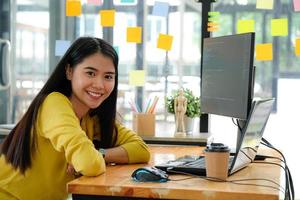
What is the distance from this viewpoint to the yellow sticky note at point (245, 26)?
2.87 m

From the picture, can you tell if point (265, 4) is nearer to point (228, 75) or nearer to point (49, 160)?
point (228, 75)

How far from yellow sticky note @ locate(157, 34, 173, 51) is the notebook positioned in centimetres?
123

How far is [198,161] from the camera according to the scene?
1.80m

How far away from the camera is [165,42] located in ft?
9.87

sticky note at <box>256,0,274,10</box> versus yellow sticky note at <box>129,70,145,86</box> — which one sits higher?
sticky note at <box>256,0,274,10</box>

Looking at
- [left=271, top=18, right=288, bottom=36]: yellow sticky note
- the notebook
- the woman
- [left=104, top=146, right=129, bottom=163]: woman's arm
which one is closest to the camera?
the notebook

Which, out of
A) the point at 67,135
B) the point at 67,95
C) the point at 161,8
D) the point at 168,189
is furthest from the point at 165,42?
the point at 168,189

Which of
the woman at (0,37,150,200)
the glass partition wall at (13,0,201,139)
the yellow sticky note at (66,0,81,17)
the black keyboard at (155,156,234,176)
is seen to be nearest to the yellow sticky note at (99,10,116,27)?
the glass partition wall at (13,0,201,139)

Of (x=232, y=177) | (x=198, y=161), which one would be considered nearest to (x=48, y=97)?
(x=198, y=161)

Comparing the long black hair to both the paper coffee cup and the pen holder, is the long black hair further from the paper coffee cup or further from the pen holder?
the pen holder

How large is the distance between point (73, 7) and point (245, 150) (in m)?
1.79

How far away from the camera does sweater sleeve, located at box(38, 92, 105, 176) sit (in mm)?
1549

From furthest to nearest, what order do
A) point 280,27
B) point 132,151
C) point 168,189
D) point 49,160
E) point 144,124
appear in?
point 280,27
point 144,124
point 132,151
point 49,160
point 168,189

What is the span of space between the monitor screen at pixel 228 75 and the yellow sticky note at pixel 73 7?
3.90 feet
